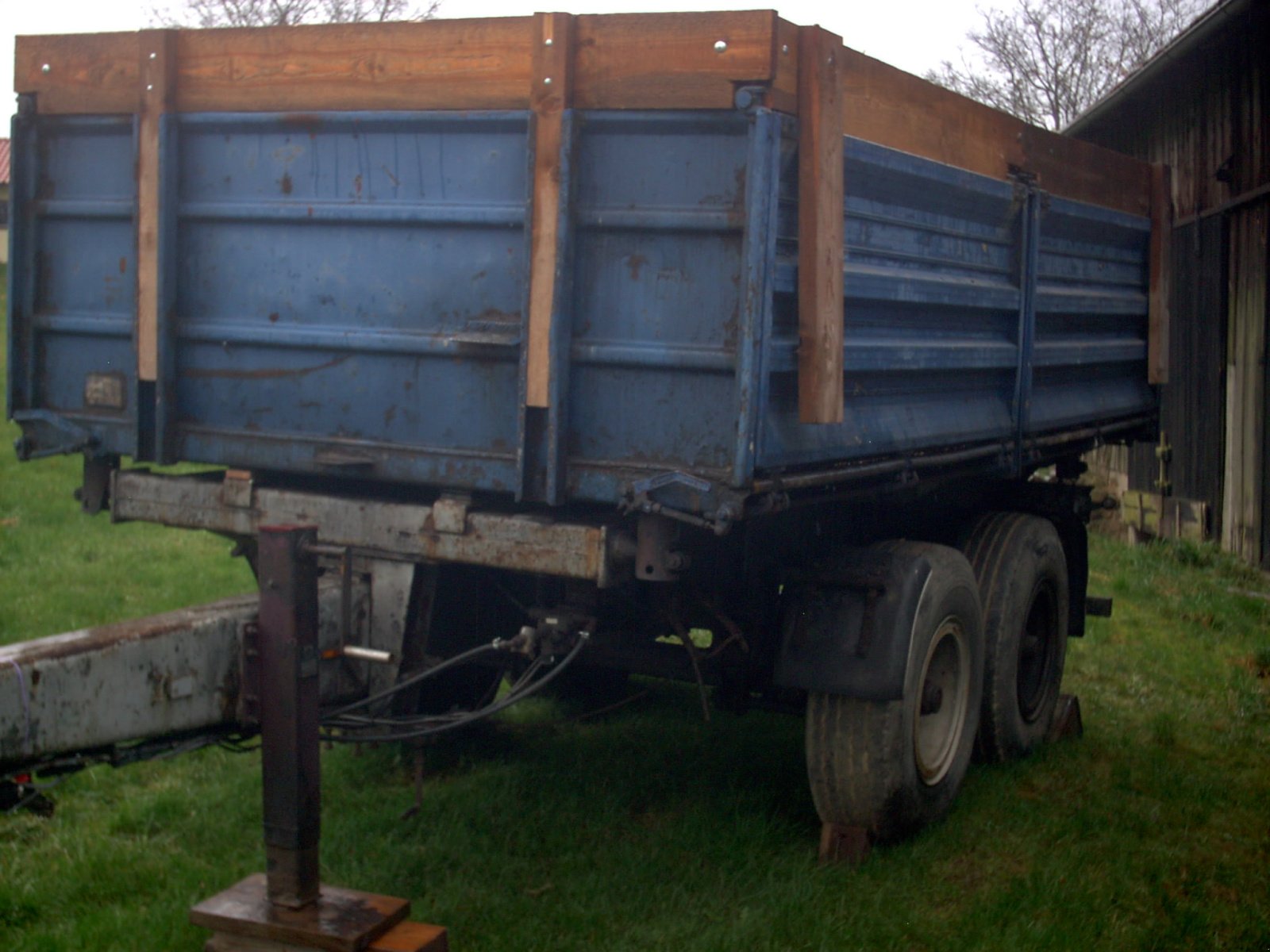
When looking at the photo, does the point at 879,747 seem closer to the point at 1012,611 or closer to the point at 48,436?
the point at 1012,611

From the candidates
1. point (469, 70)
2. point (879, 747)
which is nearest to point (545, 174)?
point (469, 70)

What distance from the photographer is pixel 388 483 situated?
4105 mm

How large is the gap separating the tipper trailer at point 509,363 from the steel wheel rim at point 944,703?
14 mm

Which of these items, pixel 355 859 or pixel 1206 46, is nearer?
pixel 355 859

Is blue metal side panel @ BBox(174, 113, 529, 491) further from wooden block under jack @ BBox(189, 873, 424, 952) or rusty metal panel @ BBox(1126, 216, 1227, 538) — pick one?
rusty metal panel @ BBox(1126, 216, 1227, 538)

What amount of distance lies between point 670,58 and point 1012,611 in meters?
2.89

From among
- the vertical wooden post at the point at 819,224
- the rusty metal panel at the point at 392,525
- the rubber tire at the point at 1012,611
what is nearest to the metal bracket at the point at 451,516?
the rusty metal panel at the point at 392,525

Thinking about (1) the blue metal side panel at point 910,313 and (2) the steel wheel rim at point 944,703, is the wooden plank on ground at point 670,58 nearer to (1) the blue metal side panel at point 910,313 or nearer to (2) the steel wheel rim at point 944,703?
(1) the blue metal side panel at point 910,313

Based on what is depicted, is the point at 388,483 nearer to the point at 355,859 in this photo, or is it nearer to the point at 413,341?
the point at 413,341

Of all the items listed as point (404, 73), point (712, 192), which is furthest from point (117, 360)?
point (712, 192)

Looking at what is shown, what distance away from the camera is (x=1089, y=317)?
6367 mm

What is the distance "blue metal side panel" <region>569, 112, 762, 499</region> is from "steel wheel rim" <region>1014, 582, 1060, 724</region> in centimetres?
293

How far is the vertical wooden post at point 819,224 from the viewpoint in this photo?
358cm

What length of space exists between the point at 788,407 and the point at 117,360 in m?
2.03
